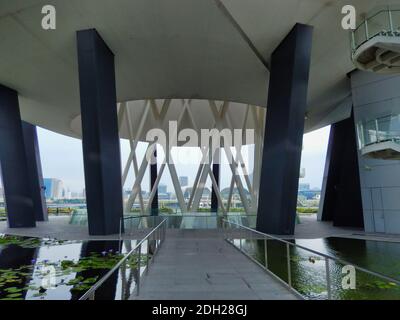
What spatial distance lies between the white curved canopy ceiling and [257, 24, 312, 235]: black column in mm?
899

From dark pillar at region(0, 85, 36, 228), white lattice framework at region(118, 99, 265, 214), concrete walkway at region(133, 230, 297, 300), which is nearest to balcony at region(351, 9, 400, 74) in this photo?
concrete walkway at region(133, 230, 297, 300)

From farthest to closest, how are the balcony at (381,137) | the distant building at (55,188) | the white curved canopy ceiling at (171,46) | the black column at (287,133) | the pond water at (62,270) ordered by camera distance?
the distant building at (55,188) → the black column at (287,133) → the balcony at (381,137) → the white curved canopy ceiling at (171,46) → the pond water at (62,270)

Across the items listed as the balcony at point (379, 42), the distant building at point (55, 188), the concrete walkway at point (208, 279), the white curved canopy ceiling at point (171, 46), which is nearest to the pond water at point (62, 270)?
the concrete walkway at point (208, 279)

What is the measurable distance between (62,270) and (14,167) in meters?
14.1

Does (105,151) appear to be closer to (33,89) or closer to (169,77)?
(169,77)

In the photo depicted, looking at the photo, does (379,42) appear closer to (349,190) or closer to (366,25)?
(366,25)

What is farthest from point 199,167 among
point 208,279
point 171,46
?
point 208,279

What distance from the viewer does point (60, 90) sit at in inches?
738

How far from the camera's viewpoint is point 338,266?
7512mm

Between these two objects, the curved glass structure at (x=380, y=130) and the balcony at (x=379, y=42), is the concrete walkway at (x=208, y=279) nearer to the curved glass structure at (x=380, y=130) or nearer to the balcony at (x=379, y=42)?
the curved glass structure at (x=380, y=130)

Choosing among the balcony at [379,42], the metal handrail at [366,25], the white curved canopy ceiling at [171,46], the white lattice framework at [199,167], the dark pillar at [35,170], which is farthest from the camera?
the white lattice framework at [199,167]

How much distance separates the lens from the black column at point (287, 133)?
12984 millimetres

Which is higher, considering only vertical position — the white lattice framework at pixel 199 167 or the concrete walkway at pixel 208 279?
the white lattice framework at pixel 199 167

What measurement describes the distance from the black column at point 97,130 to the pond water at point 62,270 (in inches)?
91.0
